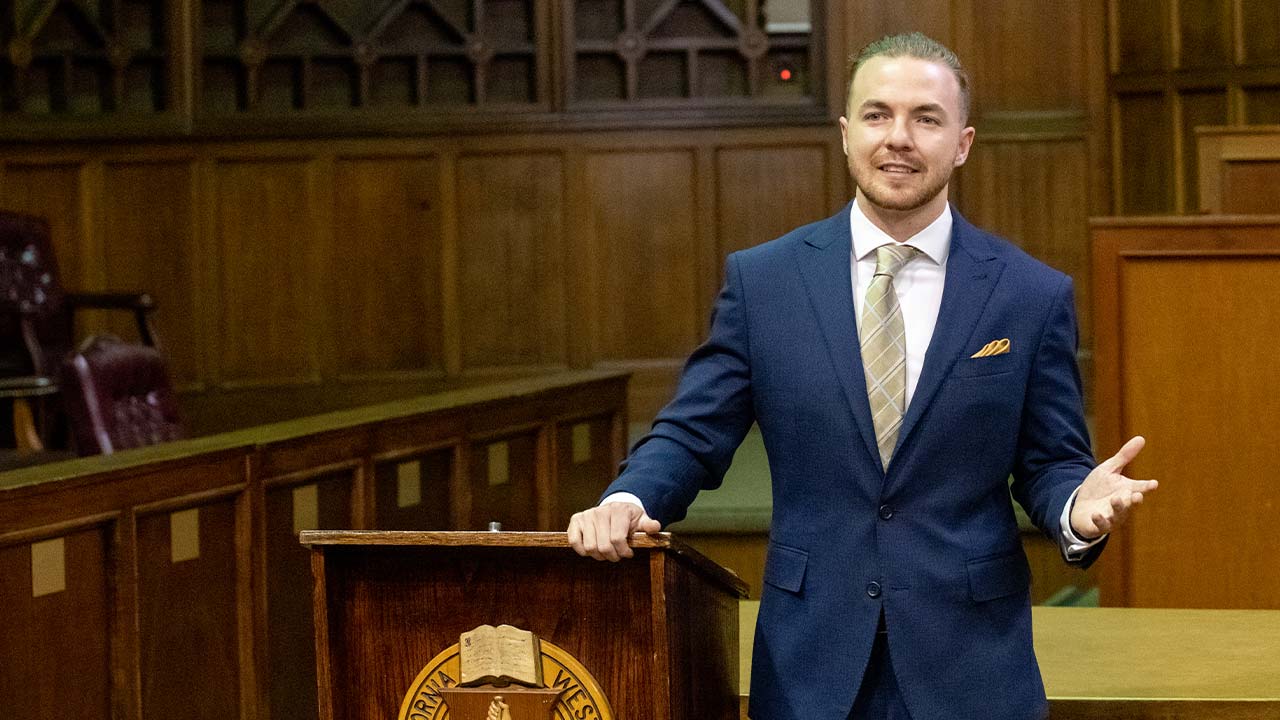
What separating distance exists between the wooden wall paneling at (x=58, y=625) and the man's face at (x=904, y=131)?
1.70 m

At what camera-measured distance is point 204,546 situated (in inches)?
126

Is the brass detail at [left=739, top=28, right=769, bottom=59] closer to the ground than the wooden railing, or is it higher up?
higher up

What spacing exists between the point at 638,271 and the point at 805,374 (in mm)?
5054

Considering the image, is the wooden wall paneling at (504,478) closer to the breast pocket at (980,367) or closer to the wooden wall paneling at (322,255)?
the wooden wall paneling at (322,255)

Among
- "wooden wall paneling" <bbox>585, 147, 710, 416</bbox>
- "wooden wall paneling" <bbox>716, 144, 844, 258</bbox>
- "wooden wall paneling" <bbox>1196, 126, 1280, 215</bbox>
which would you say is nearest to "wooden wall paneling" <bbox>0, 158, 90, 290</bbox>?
"wooden wall paneling" <bbox>585, 147, 710, 416</bbox>

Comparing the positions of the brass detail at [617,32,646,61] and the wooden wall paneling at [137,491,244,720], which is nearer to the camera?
the wooden wall paneling at [137,491,244,720]

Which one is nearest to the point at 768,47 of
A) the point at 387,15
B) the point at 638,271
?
the point at 638,271

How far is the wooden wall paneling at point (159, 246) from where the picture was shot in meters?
6.62

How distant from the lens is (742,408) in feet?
5.91

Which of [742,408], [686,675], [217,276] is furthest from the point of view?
[217,276]

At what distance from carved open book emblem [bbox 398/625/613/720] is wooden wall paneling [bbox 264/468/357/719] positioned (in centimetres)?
178

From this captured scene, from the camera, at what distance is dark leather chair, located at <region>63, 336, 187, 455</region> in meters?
4.25

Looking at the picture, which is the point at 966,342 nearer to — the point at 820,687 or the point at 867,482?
the point at 867,482

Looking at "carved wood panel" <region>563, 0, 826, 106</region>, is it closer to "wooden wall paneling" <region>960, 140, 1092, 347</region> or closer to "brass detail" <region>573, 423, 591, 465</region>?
"wooden wall paneling" <region>960, 140, 1092, 347</region>
